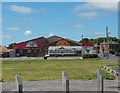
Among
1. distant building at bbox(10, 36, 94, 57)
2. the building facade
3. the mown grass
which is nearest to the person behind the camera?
the mown grass

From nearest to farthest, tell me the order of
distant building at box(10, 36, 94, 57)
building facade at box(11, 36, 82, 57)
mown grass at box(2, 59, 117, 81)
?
1. mown grass at box(2, 59, 117, 81)
2. distant building at box(10, 36, 94, 57)
3. building facade at box(11, 36, 82, 57)

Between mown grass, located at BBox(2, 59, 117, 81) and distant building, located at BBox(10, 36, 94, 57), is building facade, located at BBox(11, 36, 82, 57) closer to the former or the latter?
distant building, located at BBox(10, 36, 94, 57)

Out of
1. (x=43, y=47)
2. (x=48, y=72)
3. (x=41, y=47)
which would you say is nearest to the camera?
(x=48, y=72)

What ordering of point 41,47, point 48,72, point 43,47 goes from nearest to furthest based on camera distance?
1. point 48,72
2. point 41,47
3. point 43,47

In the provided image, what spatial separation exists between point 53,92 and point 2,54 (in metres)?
70.0

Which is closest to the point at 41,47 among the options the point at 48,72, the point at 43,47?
the point at 43,47

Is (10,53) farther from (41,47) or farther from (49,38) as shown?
(49,38)

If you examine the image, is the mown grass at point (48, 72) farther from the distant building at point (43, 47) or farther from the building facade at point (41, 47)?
the building facade at point (41, 47)

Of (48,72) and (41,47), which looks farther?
(41,47)

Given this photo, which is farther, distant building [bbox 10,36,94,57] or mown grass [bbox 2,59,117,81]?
distant building [bbox 10,36,94,57]

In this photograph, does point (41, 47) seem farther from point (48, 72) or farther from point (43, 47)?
point (48, 72)

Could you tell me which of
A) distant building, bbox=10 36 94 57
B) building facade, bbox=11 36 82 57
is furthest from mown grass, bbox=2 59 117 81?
building facade, bbox=11 36 82 57

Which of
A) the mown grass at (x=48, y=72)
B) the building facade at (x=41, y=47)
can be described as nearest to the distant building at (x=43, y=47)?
the building facade at (x=41, y=47)

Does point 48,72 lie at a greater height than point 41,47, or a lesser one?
lesser
